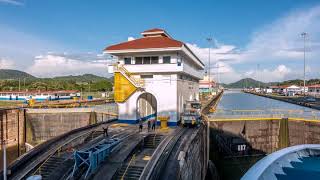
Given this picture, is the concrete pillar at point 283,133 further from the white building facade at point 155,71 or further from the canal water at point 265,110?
the white building facade at point 155,71

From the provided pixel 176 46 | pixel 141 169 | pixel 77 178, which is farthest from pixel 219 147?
pixel 77 178

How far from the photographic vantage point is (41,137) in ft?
132

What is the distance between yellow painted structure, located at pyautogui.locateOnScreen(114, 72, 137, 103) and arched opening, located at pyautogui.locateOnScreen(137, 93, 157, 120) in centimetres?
270

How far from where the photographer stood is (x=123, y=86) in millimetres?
27172

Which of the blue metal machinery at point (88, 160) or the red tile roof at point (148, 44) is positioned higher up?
the red tile roof at point (148, 44)

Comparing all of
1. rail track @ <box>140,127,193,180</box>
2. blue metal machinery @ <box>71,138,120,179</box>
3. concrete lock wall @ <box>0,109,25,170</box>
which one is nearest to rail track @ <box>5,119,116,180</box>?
blue metal machinery @ <box>71,138,120,179</box>

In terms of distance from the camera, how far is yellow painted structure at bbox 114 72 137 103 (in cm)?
2695

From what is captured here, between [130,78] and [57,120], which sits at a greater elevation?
[130,78]

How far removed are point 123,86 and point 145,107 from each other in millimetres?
6249

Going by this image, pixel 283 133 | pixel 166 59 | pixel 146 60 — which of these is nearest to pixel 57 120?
pixel 146 60

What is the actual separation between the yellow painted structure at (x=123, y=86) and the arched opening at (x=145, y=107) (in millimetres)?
2697

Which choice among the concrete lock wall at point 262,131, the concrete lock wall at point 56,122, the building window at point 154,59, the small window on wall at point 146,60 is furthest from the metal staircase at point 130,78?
the concrete lock wall at point 56,122

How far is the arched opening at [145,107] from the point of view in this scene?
30561 mm

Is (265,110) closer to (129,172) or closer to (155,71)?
(155,71)
